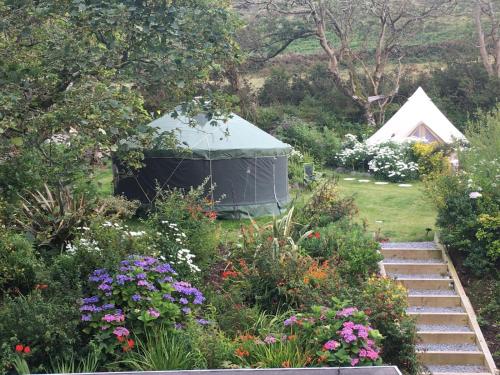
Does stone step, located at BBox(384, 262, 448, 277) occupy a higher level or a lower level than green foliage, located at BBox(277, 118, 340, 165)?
lower

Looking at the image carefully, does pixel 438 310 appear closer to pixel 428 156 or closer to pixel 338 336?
pixel 338 336

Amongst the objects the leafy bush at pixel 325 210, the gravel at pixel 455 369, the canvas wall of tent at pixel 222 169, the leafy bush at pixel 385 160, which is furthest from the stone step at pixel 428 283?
the leafy bush at pixel 385 160

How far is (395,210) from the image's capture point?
14312 mm

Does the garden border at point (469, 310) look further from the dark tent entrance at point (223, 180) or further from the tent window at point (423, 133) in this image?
the tent window at point (423, 133)

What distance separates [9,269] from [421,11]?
24.6 meters

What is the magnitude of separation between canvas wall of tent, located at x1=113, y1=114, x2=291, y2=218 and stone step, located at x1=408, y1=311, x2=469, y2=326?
509 cm

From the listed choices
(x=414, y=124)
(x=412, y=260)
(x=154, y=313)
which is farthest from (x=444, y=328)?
(x=414, y=124)

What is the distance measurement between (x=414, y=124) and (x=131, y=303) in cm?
1618

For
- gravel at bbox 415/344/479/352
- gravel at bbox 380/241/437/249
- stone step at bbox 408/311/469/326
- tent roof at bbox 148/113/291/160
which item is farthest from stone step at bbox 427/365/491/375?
tent roof at bbox 148/113/291/160

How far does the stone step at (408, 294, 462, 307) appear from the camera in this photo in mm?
9906

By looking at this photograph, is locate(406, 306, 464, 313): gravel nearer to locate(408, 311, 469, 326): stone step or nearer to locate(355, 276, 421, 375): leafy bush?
Result: locate(408, 311, 469, 326): stone step

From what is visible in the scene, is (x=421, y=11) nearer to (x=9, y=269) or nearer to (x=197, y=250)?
(x=197, y=250)

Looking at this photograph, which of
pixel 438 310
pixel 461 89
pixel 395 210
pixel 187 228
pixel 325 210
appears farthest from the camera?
pixel 461 89

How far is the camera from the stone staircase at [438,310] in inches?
346
